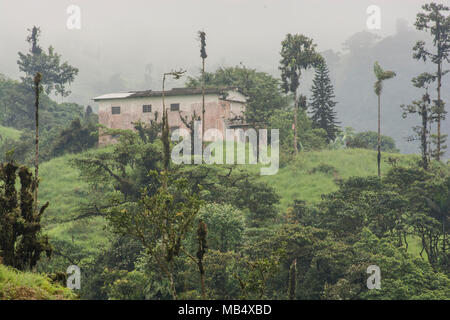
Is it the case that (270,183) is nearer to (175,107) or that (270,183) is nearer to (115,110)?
(175,107)

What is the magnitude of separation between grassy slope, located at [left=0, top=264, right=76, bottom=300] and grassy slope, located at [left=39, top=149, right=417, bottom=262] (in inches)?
1061

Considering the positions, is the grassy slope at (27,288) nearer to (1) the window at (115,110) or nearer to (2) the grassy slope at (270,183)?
(2) the grassy slope at (270,183)

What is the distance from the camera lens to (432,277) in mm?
27156

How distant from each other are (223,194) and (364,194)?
29.6 ft

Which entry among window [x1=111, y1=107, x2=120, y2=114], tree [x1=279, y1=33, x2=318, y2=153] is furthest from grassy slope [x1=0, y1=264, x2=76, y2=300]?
window [x1=111, y1=107, x2=120, y2=114]

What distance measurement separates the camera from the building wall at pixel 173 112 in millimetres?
58625

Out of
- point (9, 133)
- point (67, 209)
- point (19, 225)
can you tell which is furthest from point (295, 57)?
point (19, 225)

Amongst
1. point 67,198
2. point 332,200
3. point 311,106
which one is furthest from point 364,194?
point 311,106

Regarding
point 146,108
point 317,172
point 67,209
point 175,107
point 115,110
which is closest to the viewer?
point 67,209

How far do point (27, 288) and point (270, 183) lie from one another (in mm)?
39375

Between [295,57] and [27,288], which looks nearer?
[27,288]

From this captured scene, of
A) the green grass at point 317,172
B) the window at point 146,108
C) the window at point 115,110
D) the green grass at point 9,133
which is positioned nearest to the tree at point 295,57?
the green grass at point 317,172

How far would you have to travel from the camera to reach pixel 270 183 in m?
48.9
